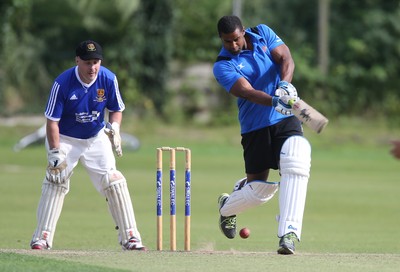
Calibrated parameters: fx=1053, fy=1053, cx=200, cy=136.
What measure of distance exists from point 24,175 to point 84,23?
13.1 metres

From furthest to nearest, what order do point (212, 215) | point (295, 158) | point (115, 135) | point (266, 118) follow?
point (212, 215) < point (115, 135) < point (266, 118) < point (295, 158)

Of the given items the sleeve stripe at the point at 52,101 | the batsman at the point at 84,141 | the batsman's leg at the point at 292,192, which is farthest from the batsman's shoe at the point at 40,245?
the batsman's leg at the point at 292,192

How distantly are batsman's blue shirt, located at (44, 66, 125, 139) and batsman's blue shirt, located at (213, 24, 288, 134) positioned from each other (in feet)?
3.12

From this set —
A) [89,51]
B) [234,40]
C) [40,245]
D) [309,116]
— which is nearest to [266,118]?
[234,40]

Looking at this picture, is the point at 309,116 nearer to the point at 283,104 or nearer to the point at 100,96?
the point at 283,104

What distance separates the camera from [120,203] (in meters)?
8.49

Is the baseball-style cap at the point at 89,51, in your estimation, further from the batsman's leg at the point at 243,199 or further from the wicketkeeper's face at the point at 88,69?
the batsman's leg at the point at 243,199

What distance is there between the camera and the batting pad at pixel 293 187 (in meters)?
7.54

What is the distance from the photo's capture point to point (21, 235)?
34.6ft

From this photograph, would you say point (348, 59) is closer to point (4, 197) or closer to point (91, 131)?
point (4, 197)

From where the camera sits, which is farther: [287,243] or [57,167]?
[57,167]

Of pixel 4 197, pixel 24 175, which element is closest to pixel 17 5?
pixel 24 175

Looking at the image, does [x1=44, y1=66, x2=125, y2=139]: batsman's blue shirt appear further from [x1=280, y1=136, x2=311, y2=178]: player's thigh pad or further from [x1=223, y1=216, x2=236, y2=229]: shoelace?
[x1=280, y1=136, x2=311, y2=178]: player's thigh pad

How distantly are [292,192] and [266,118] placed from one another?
0.74 metres
